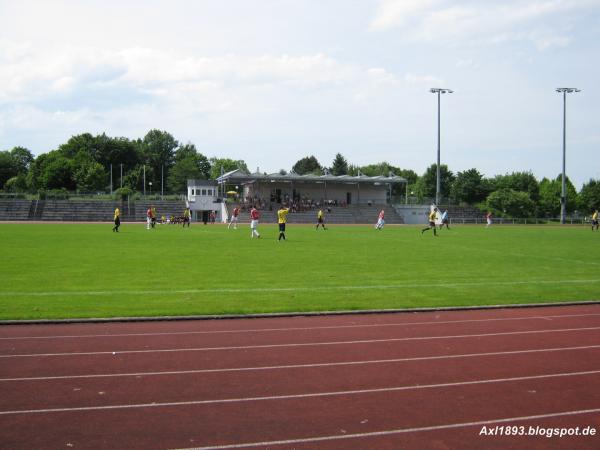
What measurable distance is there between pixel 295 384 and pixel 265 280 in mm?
7755

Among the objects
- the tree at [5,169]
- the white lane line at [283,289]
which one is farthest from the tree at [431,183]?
the white lane line at [283,289]

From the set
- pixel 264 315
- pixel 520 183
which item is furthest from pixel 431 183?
pixel 264 315

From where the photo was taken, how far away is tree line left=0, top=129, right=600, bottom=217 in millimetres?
85188

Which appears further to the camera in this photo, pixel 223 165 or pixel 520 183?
pixel 223 165

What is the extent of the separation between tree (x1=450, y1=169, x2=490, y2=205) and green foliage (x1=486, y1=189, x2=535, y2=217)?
48.5 feet

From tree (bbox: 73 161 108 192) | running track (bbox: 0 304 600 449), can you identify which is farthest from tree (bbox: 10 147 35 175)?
running track (bbox: 0 304 600 449)

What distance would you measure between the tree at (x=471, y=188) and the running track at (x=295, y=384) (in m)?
79.6

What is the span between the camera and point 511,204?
7031 centimetres

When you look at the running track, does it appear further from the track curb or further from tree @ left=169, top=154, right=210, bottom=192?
tree @ left=169, top=154, right=210, bottom=192

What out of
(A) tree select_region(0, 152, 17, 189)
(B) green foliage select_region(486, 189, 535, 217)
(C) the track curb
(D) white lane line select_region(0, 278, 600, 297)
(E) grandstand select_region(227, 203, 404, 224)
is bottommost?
(C) the track curb

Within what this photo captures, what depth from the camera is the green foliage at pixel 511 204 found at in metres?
70.3

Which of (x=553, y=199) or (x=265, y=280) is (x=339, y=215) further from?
(x=265, y=280)

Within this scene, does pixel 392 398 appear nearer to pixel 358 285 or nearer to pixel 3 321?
pixel 3 321

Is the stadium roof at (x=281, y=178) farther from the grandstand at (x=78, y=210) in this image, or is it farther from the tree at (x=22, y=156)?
the tree at (x=22, y=156)
